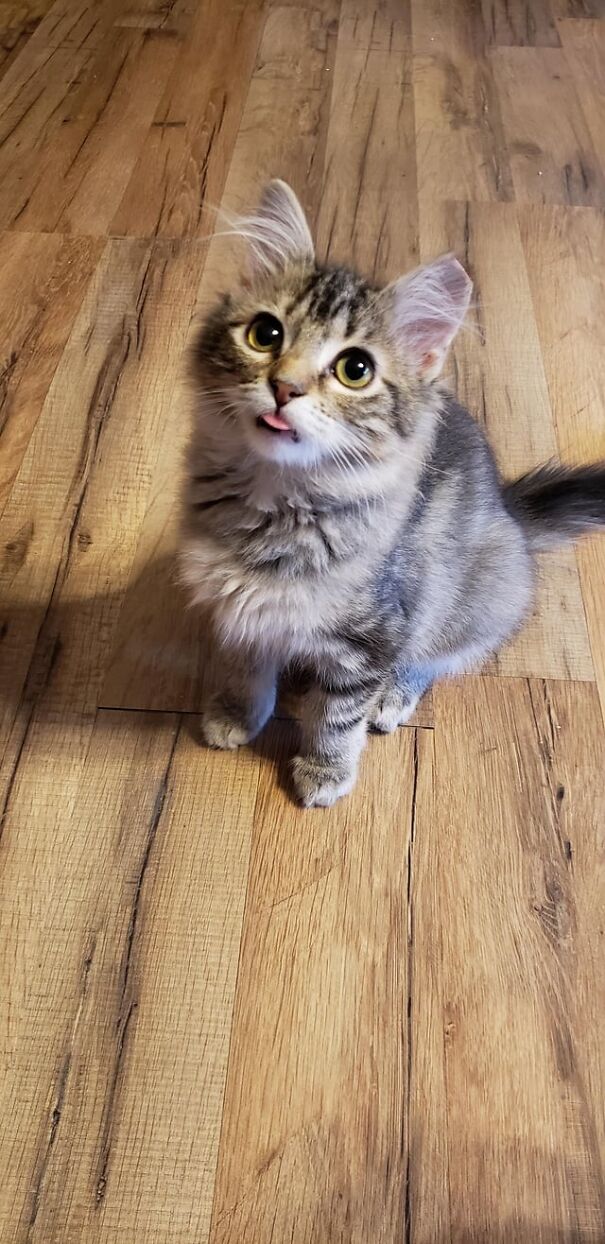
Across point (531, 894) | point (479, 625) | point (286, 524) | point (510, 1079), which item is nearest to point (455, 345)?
point (479, 625)

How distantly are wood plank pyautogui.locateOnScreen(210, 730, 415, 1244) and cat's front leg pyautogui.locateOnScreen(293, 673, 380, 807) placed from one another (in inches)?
1.6

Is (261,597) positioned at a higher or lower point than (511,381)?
higher

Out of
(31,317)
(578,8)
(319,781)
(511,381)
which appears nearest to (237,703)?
(319,781)

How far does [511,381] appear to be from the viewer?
175 centimetres

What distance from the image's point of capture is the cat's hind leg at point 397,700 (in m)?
1.26

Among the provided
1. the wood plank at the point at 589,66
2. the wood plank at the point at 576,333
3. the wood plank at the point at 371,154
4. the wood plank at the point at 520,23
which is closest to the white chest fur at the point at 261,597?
the wood plank at the point at 576,333

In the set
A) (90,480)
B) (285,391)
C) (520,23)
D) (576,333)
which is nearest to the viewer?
(285,391)

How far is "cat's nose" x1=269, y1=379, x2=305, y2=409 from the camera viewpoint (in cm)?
85

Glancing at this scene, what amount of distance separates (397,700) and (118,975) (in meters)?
0.52

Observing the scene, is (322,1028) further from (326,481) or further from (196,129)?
(196,129)

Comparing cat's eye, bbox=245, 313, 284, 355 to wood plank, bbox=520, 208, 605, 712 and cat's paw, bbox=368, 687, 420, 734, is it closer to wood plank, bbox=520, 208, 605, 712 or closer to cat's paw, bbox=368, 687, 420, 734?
cat's paw, bbox=368, 687, 420, 734

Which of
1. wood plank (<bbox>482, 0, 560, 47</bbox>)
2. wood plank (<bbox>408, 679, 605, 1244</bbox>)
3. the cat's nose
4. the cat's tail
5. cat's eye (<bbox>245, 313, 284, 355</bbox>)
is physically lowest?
wood plank (<bbox>408, 679, 605, 1244</bbox>)

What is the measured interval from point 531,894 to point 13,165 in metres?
2.05

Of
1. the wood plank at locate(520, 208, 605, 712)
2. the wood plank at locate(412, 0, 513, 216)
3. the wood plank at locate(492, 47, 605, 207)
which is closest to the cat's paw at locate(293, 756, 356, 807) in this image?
the wood plank at locate(520, 208, 605, 712)
